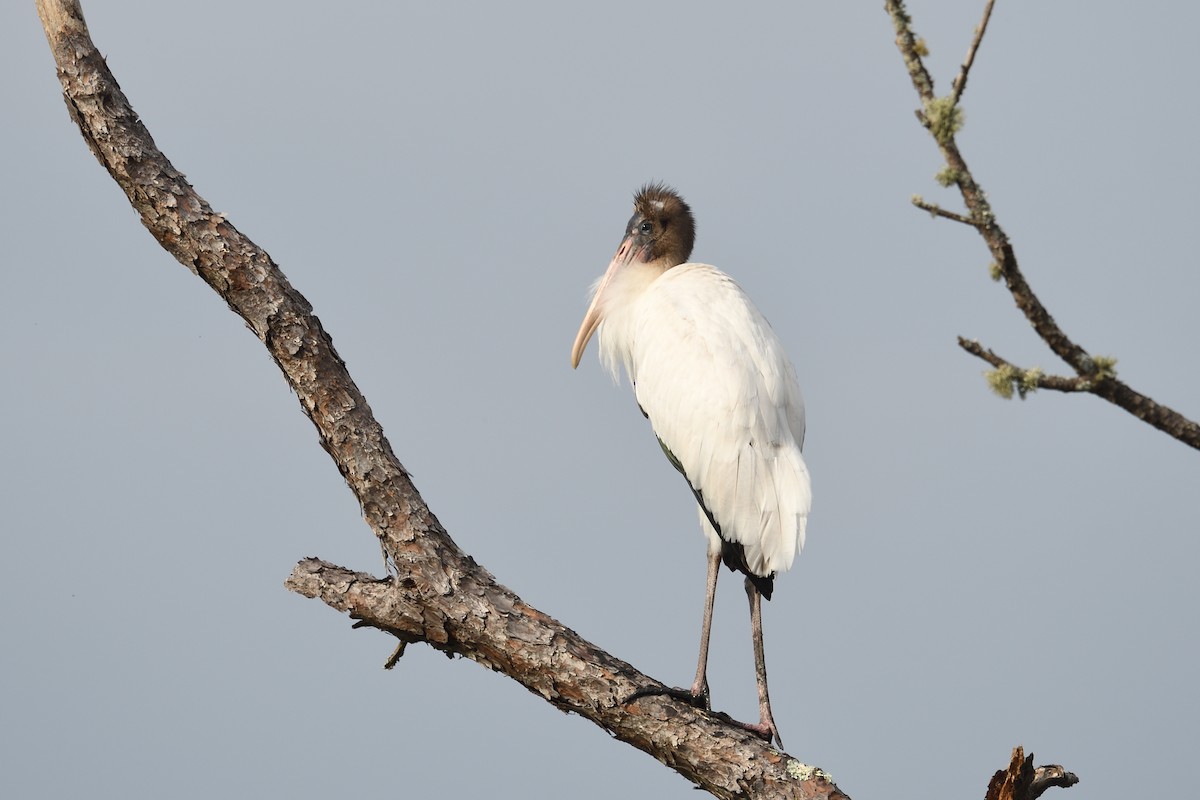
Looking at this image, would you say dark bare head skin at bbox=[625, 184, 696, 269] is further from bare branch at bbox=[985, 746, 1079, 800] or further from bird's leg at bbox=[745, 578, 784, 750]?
bare branch at bbox=[985, 746, 1079, 800]

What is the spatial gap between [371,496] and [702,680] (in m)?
1.65

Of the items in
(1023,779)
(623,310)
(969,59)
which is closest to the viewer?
(969,59)

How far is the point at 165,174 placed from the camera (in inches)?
231

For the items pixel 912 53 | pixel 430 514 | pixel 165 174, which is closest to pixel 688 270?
pixel 430 514

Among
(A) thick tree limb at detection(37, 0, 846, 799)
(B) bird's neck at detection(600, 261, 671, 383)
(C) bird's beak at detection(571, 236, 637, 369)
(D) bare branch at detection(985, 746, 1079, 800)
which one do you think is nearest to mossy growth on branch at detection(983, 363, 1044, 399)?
(D) bare branch at detection(985, 746, 1079, 800)

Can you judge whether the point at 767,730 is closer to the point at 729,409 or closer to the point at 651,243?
the point at 729,409

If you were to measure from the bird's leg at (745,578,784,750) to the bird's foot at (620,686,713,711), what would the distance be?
0.23 metres

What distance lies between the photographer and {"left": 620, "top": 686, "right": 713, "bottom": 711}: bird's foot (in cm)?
573

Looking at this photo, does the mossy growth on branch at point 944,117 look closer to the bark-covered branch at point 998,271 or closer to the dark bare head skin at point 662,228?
the bark-covered branch at point 998,271

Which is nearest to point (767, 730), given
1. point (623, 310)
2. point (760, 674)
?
point (760, 674)

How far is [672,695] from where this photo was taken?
19.2ft

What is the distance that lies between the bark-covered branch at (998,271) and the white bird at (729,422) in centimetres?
311

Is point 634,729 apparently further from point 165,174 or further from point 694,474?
point 165,174

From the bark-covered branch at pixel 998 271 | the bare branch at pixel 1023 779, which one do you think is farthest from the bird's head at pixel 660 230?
the bark-covered branch at pixel 998 271
